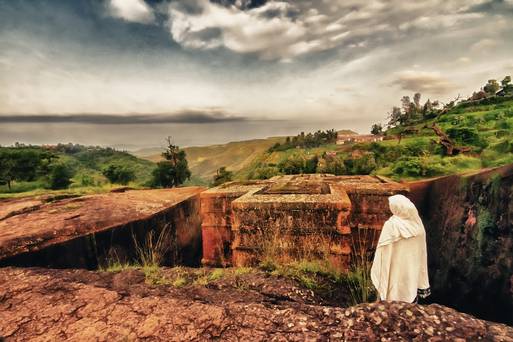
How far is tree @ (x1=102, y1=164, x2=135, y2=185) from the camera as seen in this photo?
1981 cm

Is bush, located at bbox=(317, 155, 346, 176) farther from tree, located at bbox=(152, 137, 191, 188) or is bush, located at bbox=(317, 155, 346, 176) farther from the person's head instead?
tree, located at bbox=(152, 137, 191, 188)

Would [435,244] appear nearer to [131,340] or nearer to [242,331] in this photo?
[242,331]

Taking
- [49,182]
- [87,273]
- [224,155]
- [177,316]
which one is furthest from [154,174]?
[224,155]

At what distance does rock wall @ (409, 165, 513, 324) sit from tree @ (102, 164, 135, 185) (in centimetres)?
2127

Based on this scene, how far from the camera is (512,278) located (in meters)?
2.55

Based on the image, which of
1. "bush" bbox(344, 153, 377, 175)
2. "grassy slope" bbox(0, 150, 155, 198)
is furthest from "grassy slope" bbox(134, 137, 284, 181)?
"bush" bbox(344, 153, 377, 175)

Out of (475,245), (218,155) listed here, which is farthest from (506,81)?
(218,155)

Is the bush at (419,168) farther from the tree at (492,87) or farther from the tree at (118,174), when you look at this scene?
the tree at (492,87)

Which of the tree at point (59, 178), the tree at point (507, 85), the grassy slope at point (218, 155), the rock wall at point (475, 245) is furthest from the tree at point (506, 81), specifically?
the grassy slope at point (218, 155)

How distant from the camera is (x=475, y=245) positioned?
3.45 meters

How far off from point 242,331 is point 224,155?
138m

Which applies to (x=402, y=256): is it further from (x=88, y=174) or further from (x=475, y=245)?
(x=88, y=174)

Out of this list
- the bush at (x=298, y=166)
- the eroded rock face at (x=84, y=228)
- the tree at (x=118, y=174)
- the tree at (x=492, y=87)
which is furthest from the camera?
the tree at (x=492, y=87)

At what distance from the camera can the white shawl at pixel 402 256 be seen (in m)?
2.46
